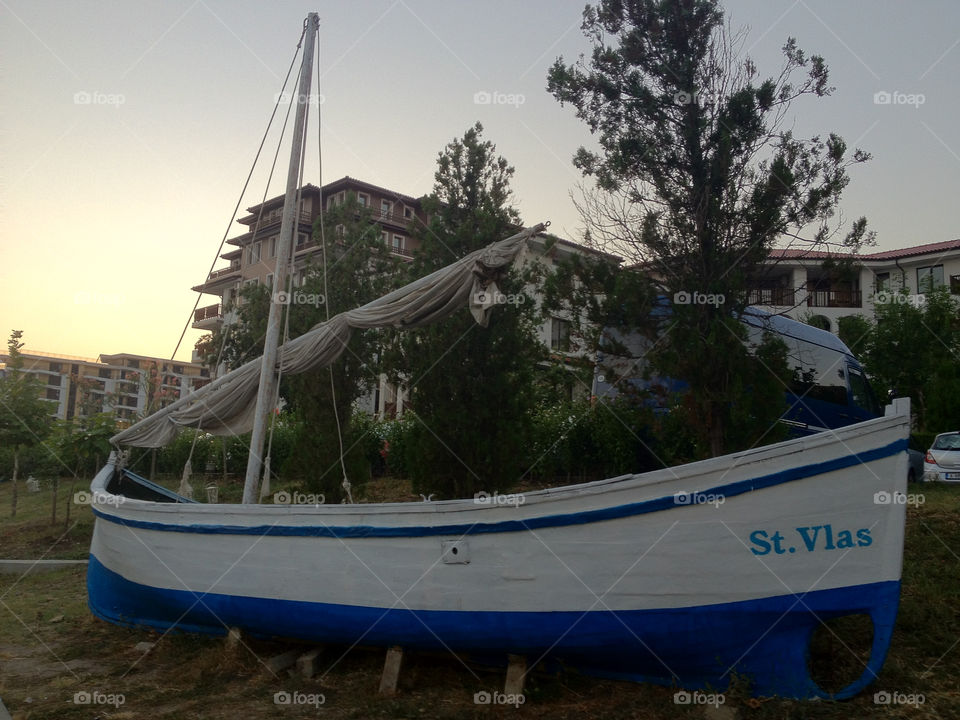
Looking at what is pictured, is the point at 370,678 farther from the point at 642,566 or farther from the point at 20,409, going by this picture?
the point at 20,409

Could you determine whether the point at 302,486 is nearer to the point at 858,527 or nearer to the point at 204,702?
the point at 204,702

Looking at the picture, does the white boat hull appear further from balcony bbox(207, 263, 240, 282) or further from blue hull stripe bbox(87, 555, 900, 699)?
balcony bbox(207, 263, 240, 282)

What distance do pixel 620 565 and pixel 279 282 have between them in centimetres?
508

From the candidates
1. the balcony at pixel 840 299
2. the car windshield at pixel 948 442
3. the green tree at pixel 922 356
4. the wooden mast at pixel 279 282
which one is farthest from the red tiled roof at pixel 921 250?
the wooden mast at pixel 279 282

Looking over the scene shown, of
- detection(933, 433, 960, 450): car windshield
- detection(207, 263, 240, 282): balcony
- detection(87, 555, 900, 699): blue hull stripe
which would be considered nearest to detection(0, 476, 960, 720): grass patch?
detection(87, 555, 900, 699): blue hull stripe

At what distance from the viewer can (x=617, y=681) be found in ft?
18.5

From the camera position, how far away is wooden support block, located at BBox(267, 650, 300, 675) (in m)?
6.36

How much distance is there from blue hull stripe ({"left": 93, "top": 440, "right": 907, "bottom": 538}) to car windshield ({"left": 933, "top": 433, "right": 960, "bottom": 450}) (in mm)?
10584

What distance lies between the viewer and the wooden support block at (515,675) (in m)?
5.43

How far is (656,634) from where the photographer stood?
5.23 metres

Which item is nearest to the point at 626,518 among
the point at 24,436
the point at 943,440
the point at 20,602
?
the point at 20,602

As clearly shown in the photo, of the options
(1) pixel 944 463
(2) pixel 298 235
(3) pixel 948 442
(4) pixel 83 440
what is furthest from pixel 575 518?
(2) pixel 298 235

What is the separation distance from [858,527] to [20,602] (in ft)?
31.7

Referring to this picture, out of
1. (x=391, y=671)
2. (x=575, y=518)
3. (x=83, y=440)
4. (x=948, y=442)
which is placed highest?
(x=948, y=442)
